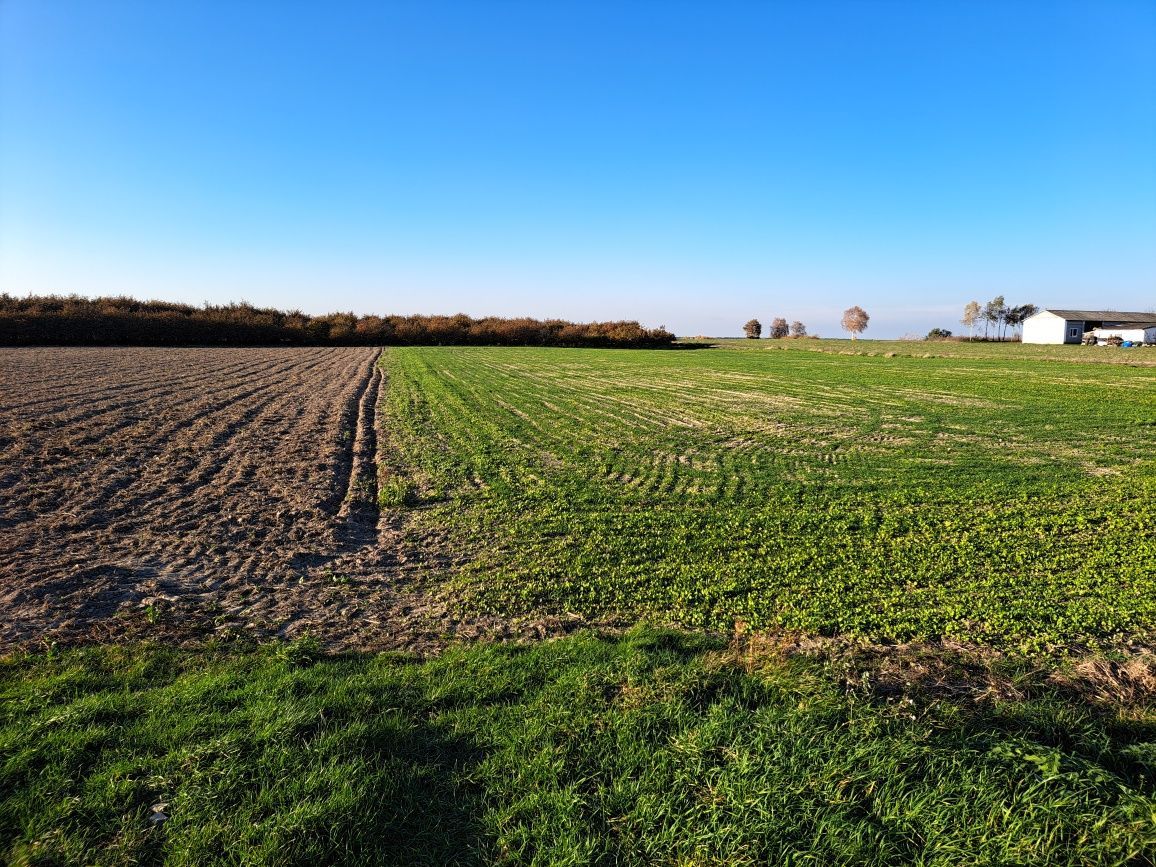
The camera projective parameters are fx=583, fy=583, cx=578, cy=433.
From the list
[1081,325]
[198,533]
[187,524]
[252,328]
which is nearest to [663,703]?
[198,533]

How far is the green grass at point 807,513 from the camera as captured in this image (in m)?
7.13

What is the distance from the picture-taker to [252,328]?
7156cm

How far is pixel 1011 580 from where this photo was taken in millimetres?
7758

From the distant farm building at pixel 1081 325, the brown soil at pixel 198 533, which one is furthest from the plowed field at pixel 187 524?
the distant farm building at pixel 1081 325

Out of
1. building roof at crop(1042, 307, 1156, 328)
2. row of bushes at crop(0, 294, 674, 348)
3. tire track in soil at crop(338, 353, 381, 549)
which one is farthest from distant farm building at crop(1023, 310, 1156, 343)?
tire track in soil at crop(338, 353, 381, 549)

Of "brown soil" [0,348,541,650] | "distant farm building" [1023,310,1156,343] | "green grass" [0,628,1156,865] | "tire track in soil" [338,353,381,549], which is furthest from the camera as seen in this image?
"distant farm building" [1023,310,1156,343]

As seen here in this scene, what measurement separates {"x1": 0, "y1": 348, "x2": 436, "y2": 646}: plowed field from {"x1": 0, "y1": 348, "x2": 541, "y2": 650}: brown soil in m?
0.03

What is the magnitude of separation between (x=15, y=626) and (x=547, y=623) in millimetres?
5727

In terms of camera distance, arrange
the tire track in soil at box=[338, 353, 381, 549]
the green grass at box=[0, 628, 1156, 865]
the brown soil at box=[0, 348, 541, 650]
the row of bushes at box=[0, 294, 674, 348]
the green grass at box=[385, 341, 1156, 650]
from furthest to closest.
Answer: the row of bushes at box=[0, 294, 674, 348], the tire track in soil at box=[338, 353, 381, 549], the green grass at box=[385, 341, 1156, 650], the brown soil at box=[0, 348, 541, 650], the green grass at box=[0, 628, 1156, 865]

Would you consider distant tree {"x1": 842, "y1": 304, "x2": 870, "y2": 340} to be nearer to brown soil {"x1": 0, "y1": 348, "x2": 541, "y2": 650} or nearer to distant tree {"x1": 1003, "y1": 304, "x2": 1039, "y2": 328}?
distant tree {"x1": 1003, "y1": 304, "x2": 1039, "y2": 328}

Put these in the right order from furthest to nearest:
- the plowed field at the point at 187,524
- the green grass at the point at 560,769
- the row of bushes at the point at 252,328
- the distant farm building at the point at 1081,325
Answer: the distant farm building at the point at 1081,325
the row of bushes at the point at 252,328
the plowed field at the point at 187,524
the green grass at the point at 560,769

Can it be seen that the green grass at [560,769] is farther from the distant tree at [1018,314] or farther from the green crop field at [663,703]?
the distant tree at [1018,314]

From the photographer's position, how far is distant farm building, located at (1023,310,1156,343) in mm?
90375

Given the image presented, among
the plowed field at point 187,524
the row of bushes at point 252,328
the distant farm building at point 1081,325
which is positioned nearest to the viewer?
the plowed field at point 187,524
